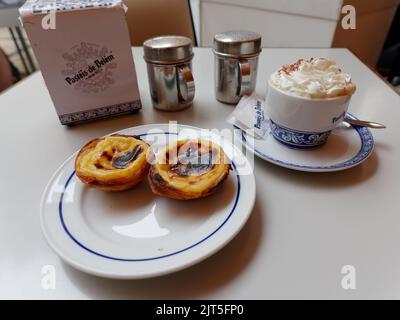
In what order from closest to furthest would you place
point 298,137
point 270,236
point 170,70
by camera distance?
point 270,236, point 298,137, point 170,70

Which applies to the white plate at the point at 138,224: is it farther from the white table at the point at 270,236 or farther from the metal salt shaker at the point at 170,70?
the metal salt shaker at the point at 170,70

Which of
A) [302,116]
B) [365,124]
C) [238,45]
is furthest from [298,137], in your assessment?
[238,45]

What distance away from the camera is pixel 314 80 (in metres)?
0.48

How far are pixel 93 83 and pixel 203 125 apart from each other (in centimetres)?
25

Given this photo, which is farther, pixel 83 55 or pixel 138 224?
pixel 83 55

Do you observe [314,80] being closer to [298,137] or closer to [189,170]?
[298,137]

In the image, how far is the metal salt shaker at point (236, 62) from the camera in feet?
2.11

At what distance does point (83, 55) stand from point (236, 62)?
33 centimetres

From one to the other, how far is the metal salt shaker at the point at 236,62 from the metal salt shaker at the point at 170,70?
0.26 ft

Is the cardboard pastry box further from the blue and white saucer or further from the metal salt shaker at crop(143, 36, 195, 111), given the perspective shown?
the blue and white saucer

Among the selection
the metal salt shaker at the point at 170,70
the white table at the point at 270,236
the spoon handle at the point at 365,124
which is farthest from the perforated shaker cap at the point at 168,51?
the spoon handle at the point at 365,124

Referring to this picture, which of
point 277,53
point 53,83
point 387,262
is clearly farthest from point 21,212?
point 277,53

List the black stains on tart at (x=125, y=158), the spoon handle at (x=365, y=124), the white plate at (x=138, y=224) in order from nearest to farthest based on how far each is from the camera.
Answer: the white plate at (x=138, y=224) < the black stains on tart at (x=125, y=158) < the spoon handle at (x=365, y=124)

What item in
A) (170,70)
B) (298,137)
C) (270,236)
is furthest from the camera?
(170,70)
